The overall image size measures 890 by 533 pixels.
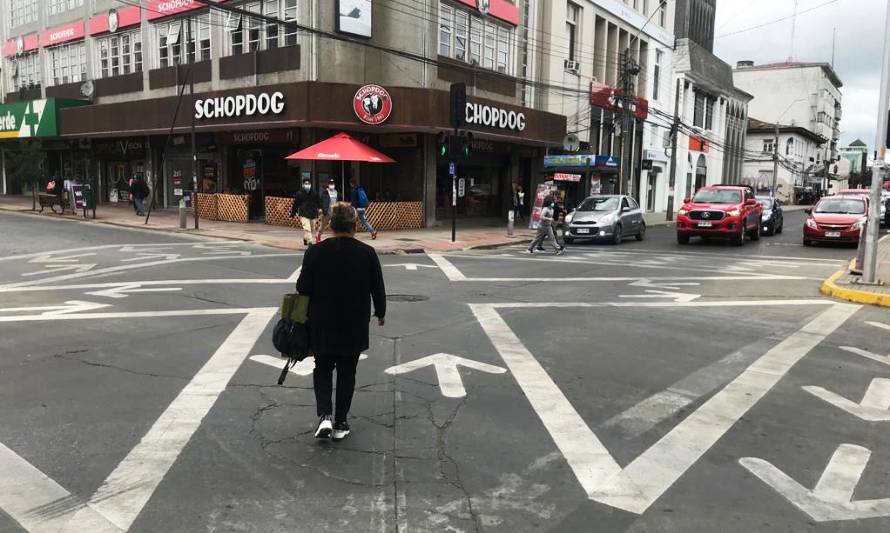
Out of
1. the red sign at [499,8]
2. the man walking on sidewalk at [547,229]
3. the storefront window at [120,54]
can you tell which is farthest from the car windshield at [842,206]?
the storefront window at [120,54]

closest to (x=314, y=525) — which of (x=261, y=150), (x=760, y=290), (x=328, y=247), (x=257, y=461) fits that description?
(x=257, y=461)

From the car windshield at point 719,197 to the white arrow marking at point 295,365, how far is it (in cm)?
1844

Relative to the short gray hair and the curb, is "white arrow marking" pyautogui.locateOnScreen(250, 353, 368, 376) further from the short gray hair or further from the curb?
the curb

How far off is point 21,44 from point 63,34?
547 cm

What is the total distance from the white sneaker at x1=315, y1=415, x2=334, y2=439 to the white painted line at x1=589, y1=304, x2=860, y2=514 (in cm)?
188

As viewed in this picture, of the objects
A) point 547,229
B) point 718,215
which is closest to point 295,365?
point 547,229

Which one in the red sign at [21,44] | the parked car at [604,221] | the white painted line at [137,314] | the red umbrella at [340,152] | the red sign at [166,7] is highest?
the red sign at [21,44]

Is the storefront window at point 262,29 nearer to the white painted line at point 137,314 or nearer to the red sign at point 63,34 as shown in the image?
the red sign at point 63,34

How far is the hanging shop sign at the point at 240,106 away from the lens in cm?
2267

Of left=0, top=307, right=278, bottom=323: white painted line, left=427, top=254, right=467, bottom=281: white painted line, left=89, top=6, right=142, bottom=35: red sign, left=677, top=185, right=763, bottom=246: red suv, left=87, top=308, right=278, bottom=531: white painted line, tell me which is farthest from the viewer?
left=89, top=6, right=142, bottom=35: red sign

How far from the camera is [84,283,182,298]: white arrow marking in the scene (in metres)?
10.8

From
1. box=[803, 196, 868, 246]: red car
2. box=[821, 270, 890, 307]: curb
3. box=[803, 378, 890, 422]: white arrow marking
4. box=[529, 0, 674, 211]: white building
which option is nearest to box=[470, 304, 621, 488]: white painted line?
box=[803, 378, 890, 422]: white arrow marking

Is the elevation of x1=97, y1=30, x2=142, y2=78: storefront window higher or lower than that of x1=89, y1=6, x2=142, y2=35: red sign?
lower

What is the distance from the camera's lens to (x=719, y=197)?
Result: 22.8 m
